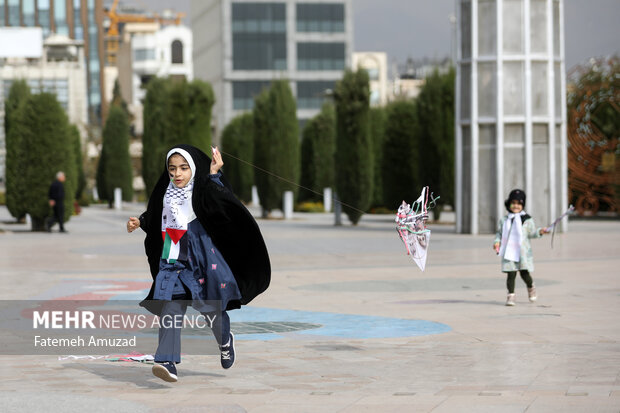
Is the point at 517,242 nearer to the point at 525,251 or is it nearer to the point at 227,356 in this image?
the point at 525,251

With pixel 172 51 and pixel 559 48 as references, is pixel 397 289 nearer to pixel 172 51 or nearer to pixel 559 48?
pixel 559 48

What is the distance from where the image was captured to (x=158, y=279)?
746 centimetres

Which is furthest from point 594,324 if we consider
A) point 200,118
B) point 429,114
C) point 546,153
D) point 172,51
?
point 172,51

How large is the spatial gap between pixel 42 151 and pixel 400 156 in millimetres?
13982

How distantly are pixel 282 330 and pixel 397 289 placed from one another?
413cm

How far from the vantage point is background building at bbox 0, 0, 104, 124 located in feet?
508

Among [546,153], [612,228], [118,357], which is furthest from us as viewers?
[612,228]

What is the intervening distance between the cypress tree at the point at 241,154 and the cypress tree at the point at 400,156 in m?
12.6

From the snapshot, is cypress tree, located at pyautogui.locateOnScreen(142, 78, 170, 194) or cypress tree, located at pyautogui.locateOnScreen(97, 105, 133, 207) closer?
cypress tree, located at pyautogui.locateOnScreen(142, 78, 170, 194)

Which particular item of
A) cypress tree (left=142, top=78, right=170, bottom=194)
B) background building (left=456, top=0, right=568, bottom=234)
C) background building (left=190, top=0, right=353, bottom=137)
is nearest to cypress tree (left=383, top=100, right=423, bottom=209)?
cypress tree (left=142, top=78, right=170, bottom=194)

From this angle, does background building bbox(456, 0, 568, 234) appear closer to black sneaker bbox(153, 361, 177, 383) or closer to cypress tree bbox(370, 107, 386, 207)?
cypress tree bbox(370, 107, 386, 207)

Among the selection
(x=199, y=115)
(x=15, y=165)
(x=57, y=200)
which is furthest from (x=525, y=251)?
(x=199, y=115)

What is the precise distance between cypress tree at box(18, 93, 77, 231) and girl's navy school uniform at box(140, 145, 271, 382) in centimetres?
2437

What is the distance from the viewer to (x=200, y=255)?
7512mm
